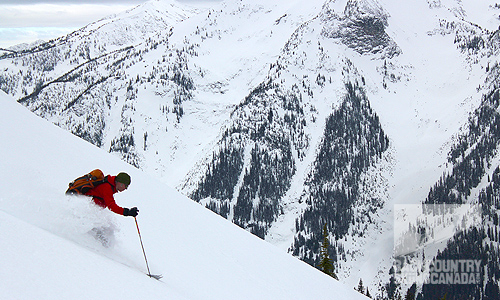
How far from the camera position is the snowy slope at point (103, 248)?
5289 millimetres

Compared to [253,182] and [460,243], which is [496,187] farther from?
[253,182]

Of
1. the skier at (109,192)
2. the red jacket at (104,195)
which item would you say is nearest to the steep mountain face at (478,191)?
the skier at (109,192)

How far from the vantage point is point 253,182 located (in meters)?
167

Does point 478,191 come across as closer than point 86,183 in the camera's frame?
No

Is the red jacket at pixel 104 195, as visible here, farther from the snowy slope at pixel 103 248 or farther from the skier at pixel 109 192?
the snowy slope at pixel 103 248

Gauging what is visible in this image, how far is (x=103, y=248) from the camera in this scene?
7.83 m

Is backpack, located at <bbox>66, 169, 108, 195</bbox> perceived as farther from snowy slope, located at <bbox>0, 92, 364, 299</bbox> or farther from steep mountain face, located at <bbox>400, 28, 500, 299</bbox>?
steep mountain face, located at <bbox>400, 28, 500, 299</bbox>

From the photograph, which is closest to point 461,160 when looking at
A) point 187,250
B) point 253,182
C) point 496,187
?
point 496,187

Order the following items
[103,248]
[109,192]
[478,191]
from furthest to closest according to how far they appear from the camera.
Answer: [478,191] < [109,192] < [103,248]

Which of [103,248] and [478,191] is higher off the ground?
[478,191]

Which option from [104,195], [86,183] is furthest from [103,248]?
[86,183]

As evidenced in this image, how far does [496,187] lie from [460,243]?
30.1 metres

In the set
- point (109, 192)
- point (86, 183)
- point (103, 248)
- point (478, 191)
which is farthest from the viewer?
point (478, 191)

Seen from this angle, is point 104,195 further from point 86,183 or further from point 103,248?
point 103,248
